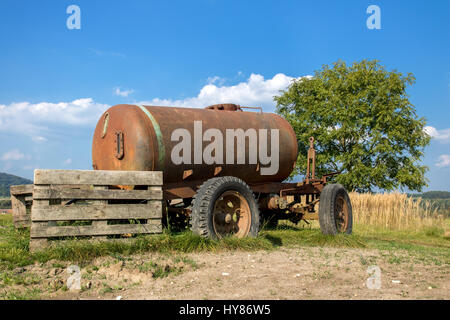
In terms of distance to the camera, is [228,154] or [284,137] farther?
[284,137]

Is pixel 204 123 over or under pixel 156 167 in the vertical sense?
over

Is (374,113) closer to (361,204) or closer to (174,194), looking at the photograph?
(361,204)

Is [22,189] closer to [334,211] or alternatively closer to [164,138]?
[164,138]

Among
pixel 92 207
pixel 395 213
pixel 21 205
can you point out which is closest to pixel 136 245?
pixel 92 207

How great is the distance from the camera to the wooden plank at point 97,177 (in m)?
6.02

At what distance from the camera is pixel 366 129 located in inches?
1077

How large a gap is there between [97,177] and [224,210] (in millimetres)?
2361

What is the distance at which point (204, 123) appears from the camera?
8.01 metres

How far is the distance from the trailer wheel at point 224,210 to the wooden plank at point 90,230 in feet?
2.28

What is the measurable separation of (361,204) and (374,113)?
12279mm
